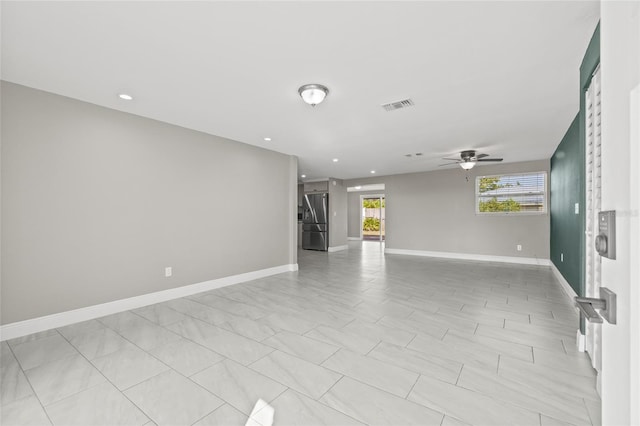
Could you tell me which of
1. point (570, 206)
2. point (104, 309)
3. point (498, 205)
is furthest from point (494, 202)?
point (104, 309)

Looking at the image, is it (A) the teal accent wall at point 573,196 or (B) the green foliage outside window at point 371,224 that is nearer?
(A) the teal accent wall at point 573,196

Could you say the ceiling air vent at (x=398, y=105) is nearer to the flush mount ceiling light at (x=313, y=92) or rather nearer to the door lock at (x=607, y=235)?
the flush mount ceiling light at (x=313, y=92)

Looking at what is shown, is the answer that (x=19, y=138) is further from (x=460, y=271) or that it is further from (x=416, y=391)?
(x=460, y=271)

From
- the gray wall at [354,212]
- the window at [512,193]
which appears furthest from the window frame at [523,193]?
the gray wall at [354,212]

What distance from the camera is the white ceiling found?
6.06ft

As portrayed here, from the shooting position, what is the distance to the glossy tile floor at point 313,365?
5.50 feet

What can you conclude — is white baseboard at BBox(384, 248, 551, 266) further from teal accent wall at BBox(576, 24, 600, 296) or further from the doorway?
teal accent wall at BBox(576, 24, 600, 296)

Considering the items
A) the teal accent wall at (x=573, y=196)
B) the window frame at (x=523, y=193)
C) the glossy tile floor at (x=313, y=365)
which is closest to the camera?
the glossy tile floor at (x=313, y=365)

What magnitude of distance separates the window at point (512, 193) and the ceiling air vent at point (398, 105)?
17.1 ft

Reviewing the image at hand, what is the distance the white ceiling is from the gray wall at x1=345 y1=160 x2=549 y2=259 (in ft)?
11.6

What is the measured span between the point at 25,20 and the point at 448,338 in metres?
4.22

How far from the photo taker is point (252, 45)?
7.13ft

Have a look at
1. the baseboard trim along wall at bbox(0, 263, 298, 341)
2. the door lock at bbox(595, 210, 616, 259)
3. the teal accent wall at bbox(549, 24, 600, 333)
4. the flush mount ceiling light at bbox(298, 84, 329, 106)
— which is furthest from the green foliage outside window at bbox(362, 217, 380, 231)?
the door lock at bbox(595, 210, 616, 259)

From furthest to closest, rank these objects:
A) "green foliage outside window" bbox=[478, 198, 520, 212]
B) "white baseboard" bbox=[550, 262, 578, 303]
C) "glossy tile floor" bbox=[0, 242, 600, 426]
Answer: "green foliage outside window" bbox=[478, 198, 520, 212], "white baseboard" bbox=[550, 262, 578, 303], "glossy tile floor" bbox=[0, 242, 600, 426]
